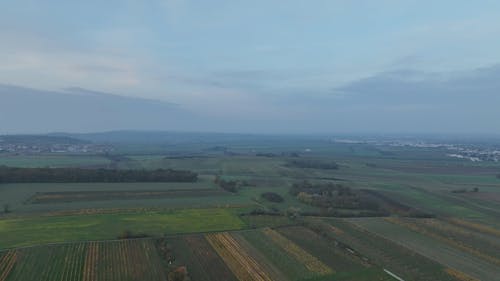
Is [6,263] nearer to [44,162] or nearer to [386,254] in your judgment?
[386,254]

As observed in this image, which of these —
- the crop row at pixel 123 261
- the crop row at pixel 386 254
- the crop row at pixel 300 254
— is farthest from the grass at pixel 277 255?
the crop row at pixel 123 261

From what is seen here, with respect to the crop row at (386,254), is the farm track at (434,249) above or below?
below

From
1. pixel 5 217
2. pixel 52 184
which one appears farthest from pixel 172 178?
pixel 5 217

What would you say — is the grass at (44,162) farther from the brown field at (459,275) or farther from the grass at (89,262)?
the brown field at (459,275)

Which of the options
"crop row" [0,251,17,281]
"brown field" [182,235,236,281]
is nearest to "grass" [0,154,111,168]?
"crop row" [0,251,17,281]

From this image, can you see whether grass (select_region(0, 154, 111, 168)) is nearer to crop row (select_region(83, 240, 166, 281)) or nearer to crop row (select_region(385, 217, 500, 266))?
crop row (select_region(83, 240, 166, 281))
